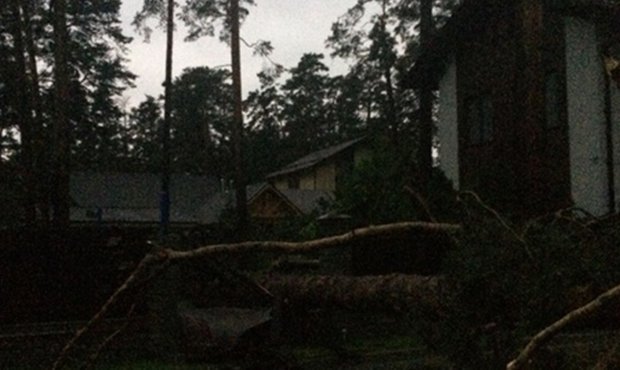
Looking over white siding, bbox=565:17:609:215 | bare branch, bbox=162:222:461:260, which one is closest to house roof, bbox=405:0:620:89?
white siding, bbox=565:17:609:215

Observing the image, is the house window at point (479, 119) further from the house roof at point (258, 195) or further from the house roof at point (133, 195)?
the house roof at point (133, 195)

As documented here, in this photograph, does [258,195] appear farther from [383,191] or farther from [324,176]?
[383,191]

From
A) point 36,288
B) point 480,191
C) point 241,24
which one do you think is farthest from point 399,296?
point 241,24

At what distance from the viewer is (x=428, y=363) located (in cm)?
885

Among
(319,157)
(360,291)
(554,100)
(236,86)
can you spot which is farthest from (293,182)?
(360,291)

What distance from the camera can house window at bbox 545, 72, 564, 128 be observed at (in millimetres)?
17347

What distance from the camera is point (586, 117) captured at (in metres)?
16.6

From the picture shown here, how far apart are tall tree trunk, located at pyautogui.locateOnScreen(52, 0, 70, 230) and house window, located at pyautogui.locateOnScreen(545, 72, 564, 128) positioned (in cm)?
1157

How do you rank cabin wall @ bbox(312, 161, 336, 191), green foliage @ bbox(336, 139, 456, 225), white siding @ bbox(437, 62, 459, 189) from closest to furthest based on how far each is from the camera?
1. green foliage @ bbox(336, 139, 456, 225)
2. white siding @ bbox(437, 62, 459, 189)
3. cabin wall @ bbox(312, 161, 336, 191)

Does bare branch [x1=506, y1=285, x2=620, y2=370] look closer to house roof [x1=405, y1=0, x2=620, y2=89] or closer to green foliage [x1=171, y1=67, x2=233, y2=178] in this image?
house roof [x1=405, y1=0, x2=620, y2=89]

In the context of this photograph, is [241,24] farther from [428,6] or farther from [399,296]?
[399,296]

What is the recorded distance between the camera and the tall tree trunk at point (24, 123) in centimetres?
1683

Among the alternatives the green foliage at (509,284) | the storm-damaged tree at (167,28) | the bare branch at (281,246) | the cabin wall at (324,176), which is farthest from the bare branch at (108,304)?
the cabin wall at (324,176)

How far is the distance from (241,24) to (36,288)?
51.0 ft
